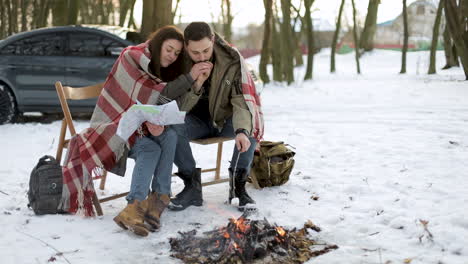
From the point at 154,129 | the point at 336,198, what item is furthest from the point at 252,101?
the point at 336,198

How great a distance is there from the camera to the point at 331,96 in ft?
41.5

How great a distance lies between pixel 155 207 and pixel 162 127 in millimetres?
579

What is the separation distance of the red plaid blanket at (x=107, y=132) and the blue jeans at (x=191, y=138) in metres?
0.40

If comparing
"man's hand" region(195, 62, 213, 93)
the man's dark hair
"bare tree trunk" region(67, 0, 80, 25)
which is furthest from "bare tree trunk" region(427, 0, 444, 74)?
the man's dark hair

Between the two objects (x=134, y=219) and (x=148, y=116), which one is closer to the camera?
(x=134, y=219)

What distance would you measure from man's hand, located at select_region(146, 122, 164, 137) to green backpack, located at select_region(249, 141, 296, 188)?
114cm

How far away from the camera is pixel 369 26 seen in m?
30.1

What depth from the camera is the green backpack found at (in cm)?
491

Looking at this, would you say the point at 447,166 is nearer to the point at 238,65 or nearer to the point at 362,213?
the point at 362,213

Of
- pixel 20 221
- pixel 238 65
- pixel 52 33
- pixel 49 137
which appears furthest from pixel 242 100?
pixel 52 33

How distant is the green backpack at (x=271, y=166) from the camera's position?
16.1 feet

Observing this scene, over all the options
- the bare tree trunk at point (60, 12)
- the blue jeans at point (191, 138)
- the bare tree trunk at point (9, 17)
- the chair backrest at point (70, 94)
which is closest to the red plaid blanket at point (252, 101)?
the blue jeans at point (191, 138)

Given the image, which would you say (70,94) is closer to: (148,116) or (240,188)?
(148,116)

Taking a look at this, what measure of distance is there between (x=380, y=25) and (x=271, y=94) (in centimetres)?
4565
